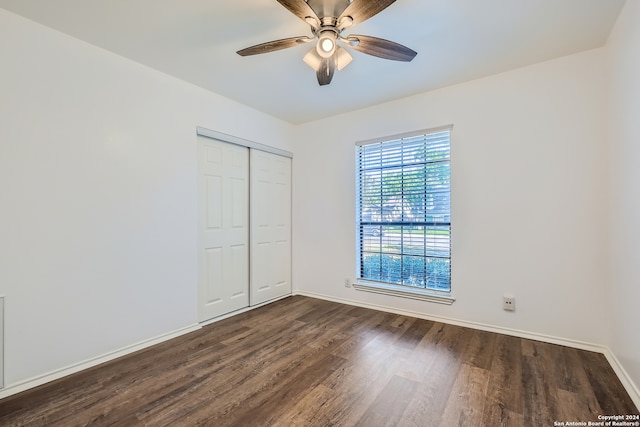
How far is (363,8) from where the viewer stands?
1558 millimetres

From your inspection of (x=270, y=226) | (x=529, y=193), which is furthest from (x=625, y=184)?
(x=270, y=226)

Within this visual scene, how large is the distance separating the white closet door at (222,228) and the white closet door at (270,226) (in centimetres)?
11

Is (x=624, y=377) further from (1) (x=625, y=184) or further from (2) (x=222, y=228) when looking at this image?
(2) (x=222, y=228)

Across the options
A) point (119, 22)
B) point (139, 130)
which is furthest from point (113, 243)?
point (119, 22)

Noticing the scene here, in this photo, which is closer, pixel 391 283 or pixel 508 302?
pixel 508 302

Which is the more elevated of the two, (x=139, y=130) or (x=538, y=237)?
(x=139, y=130)

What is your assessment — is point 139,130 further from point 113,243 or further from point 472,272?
point 472,272

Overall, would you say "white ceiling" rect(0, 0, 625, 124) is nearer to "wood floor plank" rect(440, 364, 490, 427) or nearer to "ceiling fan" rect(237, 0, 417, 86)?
"ceiling fan" rect(237, 0, 417, 86)

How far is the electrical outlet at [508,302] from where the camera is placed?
2641 mm

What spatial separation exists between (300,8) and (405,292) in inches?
112

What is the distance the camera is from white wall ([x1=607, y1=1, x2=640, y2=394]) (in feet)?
5.67

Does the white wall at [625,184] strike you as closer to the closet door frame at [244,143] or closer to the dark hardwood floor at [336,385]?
the dark hardwood floor at [336,385]

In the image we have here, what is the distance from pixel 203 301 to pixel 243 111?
2228 millimetres

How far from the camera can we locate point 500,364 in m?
2.15
